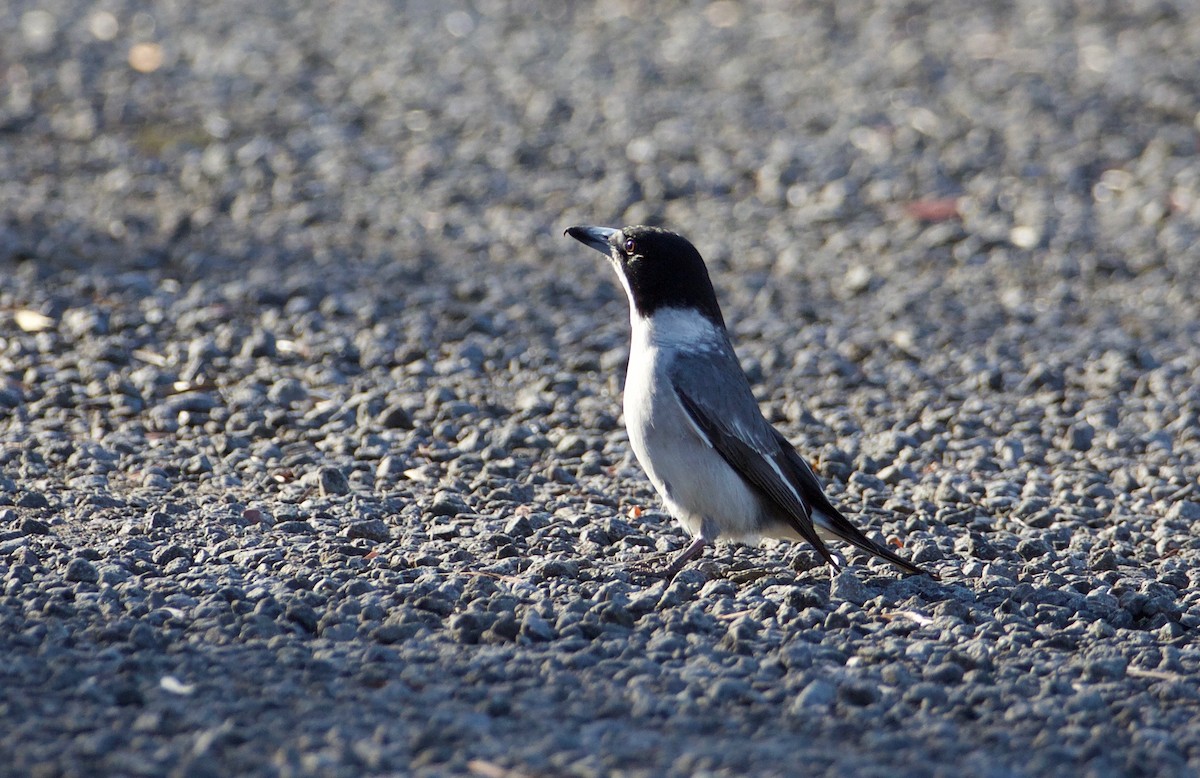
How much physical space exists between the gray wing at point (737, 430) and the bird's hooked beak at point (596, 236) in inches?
27.9

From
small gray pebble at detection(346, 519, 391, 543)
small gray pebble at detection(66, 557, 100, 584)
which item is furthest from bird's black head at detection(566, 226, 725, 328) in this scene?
small gray pebble at detection(66, 557, 100, 584)

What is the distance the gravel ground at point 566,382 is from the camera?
420 cm

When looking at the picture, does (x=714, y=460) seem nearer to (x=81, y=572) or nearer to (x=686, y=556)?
(x=686, y=556)

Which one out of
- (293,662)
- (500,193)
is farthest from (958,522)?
(500,193)

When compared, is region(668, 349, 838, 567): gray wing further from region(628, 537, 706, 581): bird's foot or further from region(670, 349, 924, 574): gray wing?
region(628, 537, 706, 581): bird's foot

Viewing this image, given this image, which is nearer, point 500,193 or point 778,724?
point 778,724

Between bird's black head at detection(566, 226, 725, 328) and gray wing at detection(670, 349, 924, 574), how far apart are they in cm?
28

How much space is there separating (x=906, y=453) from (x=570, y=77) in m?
6.83

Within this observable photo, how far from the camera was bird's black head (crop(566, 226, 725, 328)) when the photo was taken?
233 inches

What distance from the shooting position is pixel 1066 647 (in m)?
4.79

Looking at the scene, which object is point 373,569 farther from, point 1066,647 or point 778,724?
point 1066,647

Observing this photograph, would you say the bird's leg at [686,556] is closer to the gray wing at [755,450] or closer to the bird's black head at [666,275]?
the gray wing at [755,450]

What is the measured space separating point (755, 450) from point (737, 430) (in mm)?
102

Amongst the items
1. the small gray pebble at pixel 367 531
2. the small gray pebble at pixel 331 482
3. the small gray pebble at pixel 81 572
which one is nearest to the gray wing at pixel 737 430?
the small gray pebble at pixel 367 531
